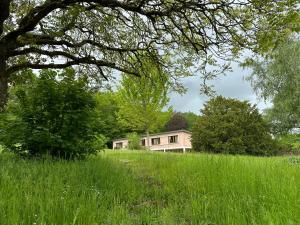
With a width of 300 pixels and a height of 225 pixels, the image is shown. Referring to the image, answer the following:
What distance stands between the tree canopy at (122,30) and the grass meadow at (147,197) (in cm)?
331

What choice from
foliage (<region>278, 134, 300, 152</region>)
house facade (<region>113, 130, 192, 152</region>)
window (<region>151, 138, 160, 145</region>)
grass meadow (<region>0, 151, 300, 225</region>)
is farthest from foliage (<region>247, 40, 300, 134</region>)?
grass meadow (<region>0, 151, 300, 225</region>)

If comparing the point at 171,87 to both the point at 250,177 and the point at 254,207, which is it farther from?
the point at 254,207

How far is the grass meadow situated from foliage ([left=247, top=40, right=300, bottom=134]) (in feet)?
81.9

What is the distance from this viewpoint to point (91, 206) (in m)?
3.78

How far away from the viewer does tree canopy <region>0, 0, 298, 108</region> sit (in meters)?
7.73

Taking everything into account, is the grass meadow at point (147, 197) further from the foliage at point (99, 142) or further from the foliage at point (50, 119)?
the foliage at point (99, 142)

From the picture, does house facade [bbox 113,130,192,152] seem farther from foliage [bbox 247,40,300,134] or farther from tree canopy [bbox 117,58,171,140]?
foliage [bbox 247,40,300,134]

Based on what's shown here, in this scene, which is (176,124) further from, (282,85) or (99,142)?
(99,142)

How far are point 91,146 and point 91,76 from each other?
5385 millimetres

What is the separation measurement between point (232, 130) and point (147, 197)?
22041 millimetres

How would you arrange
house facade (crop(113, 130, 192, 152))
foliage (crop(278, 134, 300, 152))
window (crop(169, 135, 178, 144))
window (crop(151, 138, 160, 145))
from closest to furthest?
1. foliage (crop(278, 134, 300, 152))
2. house facade (crop(113, 130, 192, 152))
3. window (crop(169, 135, 178, 144))
4. window (crop(151, 138, 160, 145))

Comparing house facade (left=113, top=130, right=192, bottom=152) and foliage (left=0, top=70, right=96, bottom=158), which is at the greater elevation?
house facade (left=113, top=130, right=192, bottom=152)

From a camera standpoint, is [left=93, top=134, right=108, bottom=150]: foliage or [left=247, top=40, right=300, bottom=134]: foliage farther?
[left=247, top=40, right=300, bottom=134]: foliage

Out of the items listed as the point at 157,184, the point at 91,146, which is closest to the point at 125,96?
the point at 91,146
